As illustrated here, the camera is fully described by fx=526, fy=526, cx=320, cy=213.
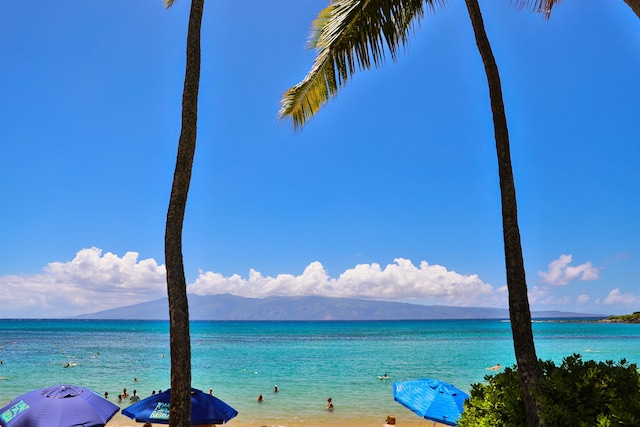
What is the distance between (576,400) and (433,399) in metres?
6.42

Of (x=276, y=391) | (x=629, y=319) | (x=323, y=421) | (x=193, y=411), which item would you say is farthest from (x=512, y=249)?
(x=629, y=319)

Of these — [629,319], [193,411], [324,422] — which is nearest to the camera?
[193,411]

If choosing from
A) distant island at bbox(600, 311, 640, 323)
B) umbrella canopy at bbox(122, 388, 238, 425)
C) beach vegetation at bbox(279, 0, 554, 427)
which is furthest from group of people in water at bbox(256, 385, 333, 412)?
distant island at bbox(600, 311, 640, 323)

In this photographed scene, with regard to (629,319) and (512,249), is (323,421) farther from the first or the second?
(629,319)

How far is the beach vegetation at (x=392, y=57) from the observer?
19.2ft

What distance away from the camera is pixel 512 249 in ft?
20.1

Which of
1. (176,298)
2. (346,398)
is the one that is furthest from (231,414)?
(346,398)

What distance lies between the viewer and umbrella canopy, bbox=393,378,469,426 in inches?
427

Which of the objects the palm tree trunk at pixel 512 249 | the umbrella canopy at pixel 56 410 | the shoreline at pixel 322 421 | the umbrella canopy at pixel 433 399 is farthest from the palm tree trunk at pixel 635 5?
the shoreline at pixel 322 421

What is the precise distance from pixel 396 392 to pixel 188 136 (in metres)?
7.85

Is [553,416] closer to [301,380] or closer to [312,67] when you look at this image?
[312,67]

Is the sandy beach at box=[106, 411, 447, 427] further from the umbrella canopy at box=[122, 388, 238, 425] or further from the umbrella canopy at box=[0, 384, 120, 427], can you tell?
the umbrella canopy at box=[0, 384, 120, 427]

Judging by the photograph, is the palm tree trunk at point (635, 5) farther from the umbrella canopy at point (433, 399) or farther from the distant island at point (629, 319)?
the distant island at point (629, 319)

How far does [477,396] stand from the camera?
6.31m
